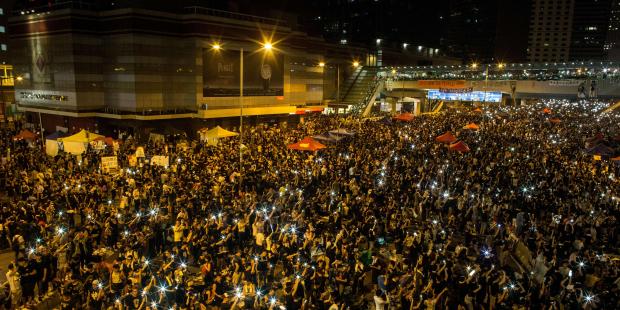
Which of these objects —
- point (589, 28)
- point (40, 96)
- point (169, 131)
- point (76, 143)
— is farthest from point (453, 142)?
point (589, 28)

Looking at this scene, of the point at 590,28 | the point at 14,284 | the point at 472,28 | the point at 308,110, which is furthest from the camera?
the point at 590,28

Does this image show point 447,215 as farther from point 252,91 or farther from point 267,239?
point 252,91

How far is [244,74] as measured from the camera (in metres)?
38.0

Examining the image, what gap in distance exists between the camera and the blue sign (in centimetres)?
4369

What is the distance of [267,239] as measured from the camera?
12.7 m

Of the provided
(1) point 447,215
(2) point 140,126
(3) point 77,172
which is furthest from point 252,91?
(1) point 447,215

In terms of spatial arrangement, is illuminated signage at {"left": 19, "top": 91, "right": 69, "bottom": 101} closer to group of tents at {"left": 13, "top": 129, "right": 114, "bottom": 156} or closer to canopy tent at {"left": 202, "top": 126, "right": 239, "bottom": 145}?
group of tents at {"left": 13, "top": 129, "right": 114, "bottom": 156}

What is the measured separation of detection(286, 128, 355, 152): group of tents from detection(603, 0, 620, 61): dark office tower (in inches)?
7518

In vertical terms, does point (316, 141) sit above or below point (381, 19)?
below

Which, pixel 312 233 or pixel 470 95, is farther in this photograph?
pixel 470 95

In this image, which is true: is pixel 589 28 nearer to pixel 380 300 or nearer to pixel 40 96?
pixel 40 96

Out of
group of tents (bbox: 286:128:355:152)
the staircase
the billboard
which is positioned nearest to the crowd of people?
group of tents (bbox: 286:128:355:152)

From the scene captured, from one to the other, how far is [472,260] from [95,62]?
1221 inches

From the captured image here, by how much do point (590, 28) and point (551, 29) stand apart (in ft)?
55.7
